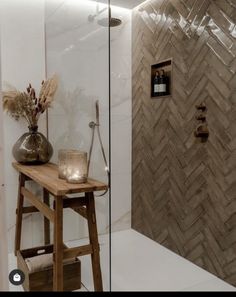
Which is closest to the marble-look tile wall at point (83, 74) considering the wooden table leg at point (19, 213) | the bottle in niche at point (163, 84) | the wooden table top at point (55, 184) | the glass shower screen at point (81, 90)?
the glass shower screen at point (81, 90)

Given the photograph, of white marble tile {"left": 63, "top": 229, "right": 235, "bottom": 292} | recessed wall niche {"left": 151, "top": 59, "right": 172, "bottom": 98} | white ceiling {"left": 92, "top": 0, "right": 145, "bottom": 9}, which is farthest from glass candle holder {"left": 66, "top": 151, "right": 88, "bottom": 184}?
white ceiling {"left": 92, "top": 0, "right": 145, "bottom": 9}

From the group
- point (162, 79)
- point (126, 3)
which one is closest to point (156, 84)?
point (162, 79)

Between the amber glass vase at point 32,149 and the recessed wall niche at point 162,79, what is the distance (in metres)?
1.14

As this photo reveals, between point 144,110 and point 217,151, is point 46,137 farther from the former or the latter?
point 217,151

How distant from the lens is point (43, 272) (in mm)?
1841

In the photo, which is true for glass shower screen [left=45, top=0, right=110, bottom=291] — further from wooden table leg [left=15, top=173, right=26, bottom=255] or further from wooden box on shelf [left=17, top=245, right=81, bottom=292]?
wooden table leg [left=15, top=173, right=26, bottom=255]

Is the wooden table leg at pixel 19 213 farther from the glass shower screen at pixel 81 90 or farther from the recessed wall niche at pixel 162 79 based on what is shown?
the recessed wall niche at pixel 162 79

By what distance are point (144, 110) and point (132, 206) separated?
107 centimetres

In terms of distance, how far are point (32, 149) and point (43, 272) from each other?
92 centimetres

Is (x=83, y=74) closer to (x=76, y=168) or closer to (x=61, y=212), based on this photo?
(x=76, y=168)

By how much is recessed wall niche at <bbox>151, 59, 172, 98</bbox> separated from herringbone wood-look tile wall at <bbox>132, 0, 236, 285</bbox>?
6cm

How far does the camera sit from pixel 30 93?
2.47 m

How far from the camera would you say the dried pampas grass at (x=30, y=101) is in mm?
2389
